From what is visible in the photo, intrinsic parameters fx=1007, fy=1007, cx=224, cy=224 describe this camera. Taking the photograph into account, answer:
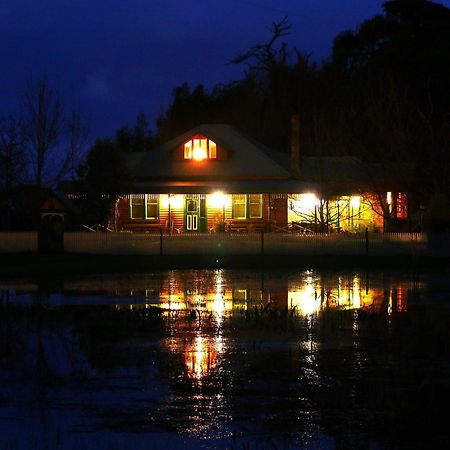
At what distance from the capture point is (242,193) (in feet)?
173

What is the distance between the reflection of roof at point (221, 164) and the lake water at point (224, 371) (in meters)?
33.5

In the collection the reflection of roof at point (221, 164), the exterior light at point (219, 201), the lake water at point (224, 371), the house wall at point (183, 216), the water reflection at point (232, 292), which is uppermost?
the reflection of roof at point (221, 164)

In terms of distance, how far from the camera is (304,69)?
77.9 metres

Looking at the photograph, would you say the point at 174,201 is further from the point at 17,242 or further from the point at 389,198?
the point at 17,242

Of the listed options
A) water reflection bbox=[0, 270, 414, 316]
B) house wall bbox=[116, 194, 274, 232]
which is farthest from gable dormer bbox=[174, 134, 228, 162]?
water reflection bbox=[0, 270, 414, 316]

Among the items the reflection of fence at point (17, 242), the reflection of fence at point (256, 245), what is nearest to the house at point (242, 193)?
the reflection of fence at point (256, 245)

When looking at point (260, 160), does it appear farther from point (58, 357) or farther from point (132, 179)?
point (58, 357)

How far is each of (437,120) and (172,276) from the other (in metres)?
34.8

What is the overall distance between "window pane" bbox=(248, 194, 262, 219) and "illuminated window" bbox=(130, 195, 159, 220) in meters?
5.18

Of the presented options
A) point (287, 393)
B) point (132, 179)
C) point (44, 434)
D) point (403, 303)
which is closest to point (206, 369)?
point (287, 393)

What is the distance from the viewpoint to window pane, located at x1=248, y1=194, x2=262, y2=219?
54750 mm

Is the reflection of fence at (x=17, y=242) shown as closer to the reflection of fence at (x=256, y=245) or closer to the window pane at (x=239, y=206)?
the reflection of fence at (x=256, y=245)

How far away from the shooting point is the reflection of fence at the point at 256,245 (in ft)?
121

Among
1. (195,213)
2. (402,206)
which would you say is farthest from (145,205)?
(402,206)
